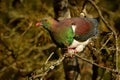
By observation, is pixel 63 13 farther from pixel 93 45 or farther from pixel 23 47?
pixel 23 47

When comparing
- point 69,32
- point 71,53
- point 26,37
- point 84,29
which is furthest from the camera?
point 26,37

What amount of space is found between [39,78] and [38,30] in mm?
2661

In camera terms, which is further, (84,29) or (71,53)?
(84,29)

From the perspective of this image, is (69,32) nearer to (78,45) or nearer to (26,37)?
(78,45)

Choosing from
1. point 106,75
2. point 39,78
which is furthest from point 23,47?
point 39,78

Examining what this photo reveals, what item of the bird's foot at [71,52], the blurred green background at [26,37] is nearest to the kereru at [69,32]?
the bird's foot at [71,52]

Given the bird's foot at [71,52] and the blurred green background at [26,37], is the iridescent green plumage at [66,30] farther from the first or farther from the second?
the blurred green background at [26,37]

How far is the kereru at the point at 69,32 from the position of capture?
323cm

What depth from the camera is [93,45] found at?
11.3ft

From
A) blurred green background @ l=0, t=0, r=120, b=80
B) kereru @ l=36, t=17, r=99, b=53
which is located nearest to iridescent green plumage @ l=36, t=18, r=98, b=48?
kereru @ l=36, t=17, r=99, b=53

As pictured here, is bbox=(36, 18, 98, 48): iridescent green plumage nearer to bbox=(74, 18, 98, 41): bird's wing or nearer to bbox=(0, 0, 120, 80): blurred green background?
bbox=(74, 18, 98, 41): bird's wing

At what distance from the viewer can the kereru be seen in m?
3.23

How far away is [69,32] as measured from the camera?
325cm

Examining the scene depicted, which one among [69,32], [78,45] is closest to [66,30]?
[69,32]
